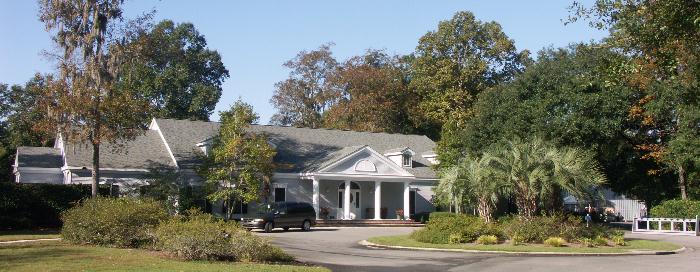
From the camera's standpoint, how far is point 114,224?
22438mm

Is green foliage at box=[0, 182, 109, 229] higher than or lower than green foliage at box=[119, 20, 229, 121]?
lower

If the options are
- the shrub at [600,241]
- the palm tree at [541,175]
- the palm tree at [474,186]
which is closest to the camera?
the shrub at [600,241]

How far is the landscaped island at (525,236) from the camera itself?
26172 millimetres

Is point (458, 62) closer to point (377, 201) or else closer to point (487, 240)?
point (377, 201)

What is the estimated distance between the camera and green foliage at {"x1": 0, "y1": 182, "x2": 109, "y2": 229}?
30984 millimetres

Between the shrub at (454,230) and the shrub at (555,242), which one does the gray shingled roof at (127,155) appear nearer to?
the shrub at (454,230)

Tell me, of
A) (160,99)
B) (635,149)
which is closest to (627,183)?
(635,149)

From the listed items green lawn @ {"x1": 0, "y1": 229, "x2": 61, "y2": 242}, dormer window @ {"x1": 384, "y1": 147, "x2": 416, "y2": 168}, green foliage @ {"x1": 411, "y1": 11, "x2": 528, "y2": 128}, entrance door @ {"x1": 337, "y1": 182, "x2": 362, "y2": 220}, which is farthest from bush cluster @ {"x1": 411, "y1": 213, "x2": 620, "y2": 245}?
green foliage @ {"x1": 411, "y1": 11, "x2": 528, "y2": 128}

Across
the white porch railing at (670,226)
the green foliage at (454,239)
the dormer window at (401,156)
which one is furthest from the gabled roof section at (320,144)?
the green foliage at (454,239)

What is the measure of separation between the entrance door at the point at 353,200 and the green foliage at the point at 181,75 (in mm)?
22105

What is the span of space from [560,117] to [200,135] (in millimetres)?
23576

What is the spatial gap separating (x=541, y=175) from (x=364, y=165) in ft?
67.5

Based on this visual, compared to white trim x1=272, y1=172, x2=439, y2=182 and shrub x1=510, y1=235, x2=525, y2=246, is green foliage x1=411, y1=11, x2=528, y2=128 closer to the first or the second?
white trim x1=272, y1=172, x2=439, y2=182

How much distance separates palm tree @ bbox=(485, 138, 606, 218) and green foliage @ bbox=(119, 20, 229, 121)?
3979cm
